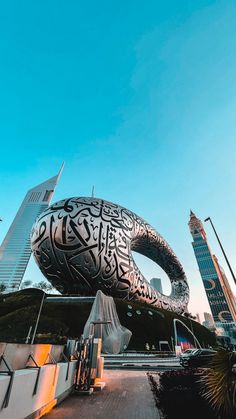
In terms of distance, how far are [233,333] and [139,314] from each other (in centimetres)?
8470

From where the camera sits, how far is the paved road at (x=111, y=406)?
4177 millimetres

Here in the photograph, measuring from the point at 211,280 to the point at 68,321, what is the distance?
4177 inches

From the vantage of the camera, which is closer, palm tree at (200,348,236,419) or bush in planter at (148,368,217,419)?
palm tree at (200,348,236,419)

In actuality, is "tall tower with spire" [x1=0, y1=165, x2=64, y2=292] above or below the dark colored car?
above

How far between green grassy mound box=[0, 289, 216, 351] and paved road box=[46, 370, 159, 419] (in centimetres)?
1368

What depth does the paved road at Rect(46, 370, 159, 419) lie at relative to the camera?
418 cm

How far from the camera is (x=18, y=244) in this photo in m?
128

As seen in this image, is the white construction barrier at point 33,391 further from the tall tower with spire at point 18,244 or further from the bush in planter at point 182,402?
the tall tower with spire at point 18,244

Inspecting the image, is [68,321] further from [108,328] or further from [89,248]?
[89,248]

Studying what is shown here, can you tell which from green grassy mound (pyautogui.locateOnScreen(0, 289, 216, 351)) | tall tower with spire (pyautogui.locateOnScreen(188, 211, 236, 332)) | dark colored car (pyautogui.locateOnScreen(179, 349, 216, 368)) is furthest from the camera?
tall tower with spire (pyautogui.locateOnScreen(188, 211, 236, 332))

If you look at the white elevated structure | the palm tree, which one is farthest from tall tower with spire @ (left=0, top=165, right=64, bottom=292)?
the palm tree

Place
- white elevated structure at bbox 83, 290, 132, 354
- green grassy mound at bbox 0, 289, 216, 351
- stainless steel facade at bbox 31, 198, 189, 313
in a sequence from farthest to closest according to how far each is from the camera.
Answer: stainless steel facade at bbox 31, 198, 189, 313
green grassy mound at bbox 0, 289, 216, 351
white elevated structure at bbox 83, 290, 132, 354

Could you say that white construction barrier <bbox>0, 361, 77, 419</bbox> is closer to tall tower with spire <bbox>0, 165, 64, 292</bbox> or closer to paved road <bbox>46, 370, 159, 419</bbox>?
paved road <bbox>46, 370, 159, 419</bbox>

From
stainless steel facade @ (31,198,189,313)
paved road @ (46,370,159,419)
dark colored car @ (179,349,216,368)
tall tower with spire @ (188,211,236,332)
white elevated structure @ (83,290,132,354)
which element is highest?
tall tower with spire @ (188,211,236,332)
